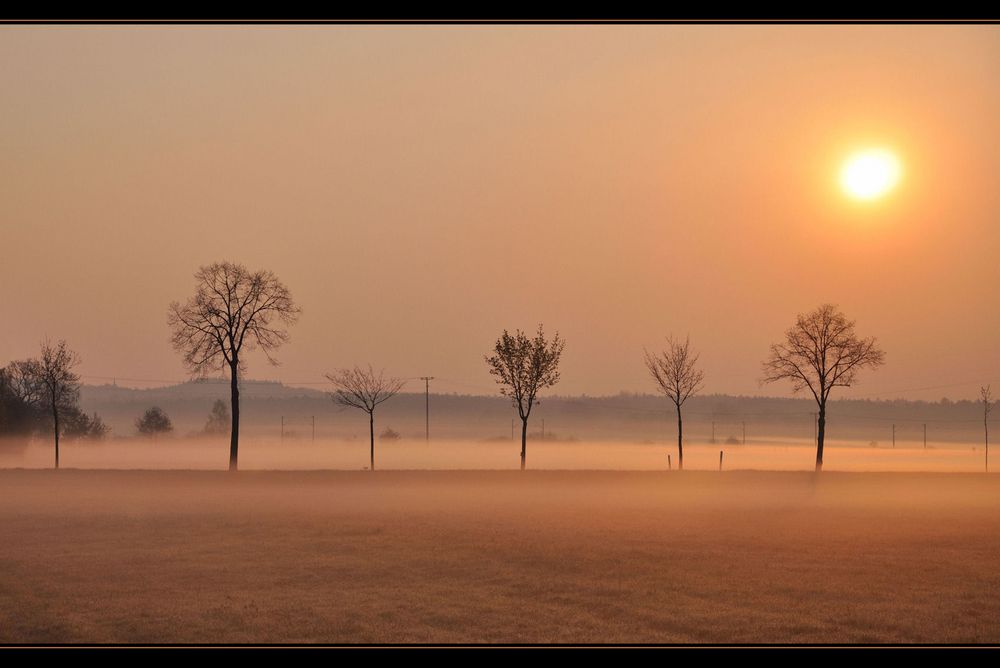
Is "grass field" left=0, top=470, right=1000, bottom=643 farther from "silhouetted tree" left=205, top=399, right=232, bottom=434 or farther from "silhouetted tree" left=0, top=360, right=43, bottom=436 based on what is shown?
"silhouetted tree" left=205, top=399, right=232, bottom=434

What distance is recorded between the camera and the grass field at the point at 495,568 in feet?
47.6

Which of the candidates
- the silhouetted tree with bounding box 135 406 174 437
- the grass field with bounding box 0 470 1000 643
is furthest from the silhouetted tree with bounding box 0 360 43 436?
the grass field with bounding box 0 470 1000 643

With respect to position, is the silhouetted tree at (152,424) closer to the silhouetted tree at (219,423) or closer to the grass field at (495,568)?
the silhouetted tree at (219,423)

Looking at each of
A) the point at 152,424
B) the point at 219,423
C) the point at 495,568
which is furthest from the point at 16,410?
the point at 219,423

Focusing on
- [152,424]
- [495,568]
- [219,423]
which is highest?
[495,568]

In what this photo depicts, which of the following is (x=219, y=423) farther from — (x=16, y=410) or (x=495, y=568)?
(x=495, y=568)

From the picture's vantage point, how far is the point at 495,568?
789 inches

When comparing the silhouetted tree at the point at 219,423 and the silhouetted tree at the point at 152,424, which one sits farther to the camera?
the silhouetted tree at the point at 219,423

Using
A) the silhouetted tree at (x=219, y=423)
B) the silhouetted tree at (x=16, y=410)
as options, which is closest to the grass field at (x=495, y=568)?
the silhouetted tree at (x=16, y=410)

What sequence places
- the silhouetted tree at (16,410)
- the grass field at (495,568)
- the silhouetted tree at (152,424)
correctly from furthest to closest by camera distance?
1. the silhouetted tree at (152,424)
2. the silhouetted tree at (16,410)
3. the grass field at (495,568)

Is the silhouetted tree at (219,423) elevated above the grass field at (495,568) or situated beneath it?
situated beneath

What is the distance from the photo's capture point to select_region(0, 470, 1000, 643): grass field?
1452cm

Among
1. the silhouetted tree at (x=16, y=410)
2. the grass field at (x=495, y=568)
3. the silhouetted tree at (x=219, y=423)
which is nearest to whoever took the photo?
the grass field at (x=495, y=568)

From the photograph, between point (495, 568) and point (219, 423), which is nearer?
point (495, 568)
